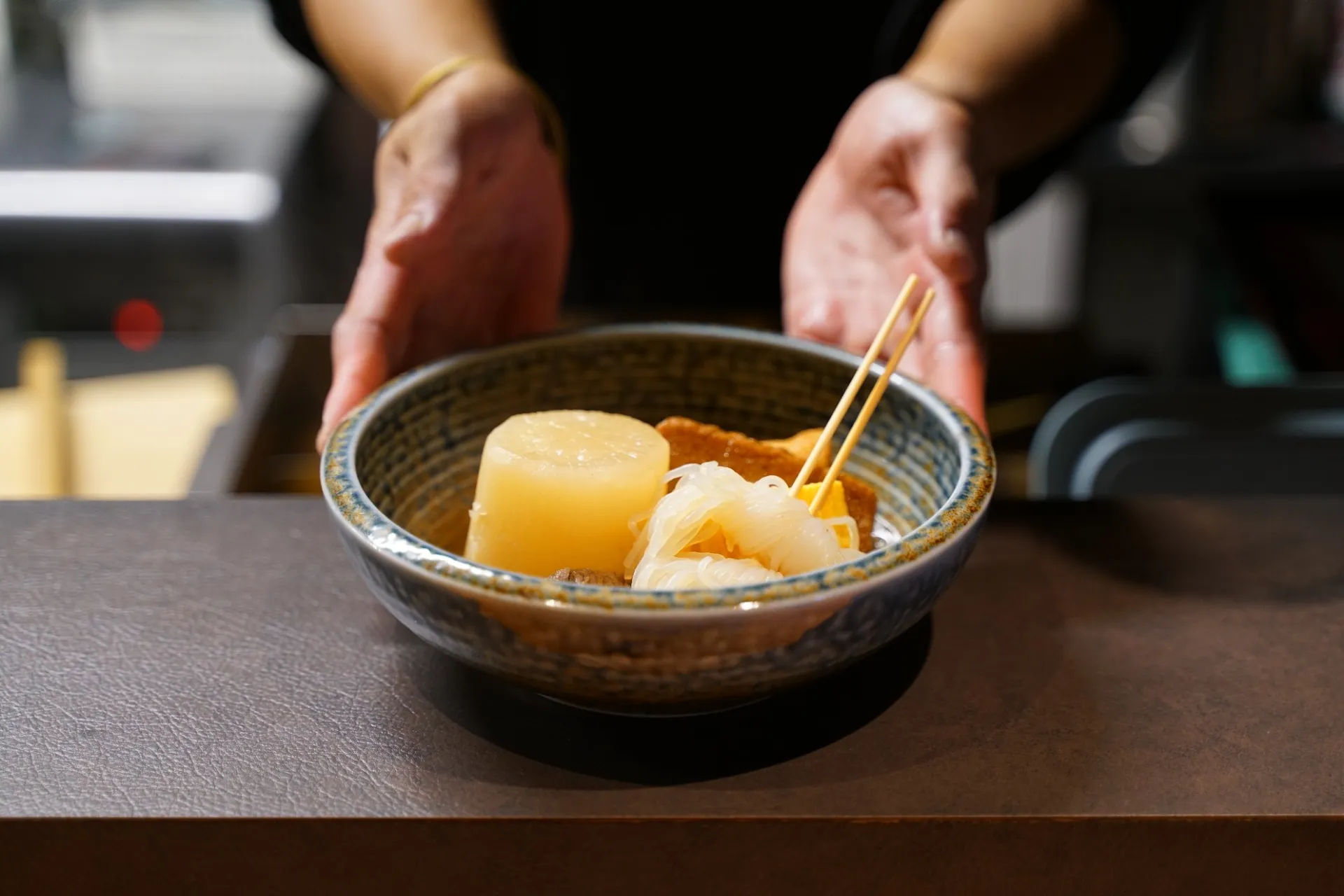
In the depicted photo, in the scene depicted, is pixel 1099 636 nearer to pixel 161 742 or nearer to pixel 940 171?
pixel 940 171

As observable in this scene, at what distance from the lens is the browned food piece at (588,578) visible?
81cm

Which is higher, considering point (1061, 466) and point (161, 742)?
point (161, 742)

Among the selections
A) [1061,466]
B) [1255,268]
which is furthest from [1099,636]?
[1255,268]

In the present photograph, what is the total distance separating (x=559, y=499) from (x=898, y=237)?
56cm

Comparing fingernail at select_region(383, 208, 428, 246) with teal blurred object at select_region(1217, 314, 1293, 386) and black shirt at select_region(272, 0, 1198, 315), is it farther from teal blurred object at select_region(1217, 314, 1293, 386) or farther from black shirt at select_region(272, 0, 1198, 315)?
teal blurred object at select_region(1217, 314, 1293, 386)

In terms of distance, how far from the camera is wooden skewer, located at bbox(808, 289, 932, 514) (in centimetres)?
88

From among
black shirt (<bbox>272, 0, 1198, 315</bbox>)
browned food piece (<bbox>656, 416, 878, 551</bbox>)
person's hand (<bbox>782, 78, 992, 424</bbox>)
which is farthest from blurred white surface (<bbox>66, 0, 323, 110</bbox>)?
browned food piece (<bbox>656, 416, 878, 551</bbox>)

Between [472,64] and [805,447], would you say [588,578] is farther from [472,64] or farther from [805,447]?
[472,64]

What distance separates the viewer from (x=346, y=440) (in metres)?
0.84

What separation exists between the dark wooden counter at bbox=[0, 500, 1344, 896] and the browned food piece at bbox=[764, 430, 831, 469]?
150 millimetres

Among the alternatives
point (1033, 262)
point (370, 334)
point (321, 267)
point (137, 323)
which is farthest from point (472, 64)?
point (1033, 262)

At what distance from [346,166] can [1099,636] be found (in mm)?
2731

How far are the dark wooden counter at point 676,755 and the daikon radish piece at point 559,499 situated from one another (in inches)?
3.8

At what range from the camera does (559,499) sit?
85cm
